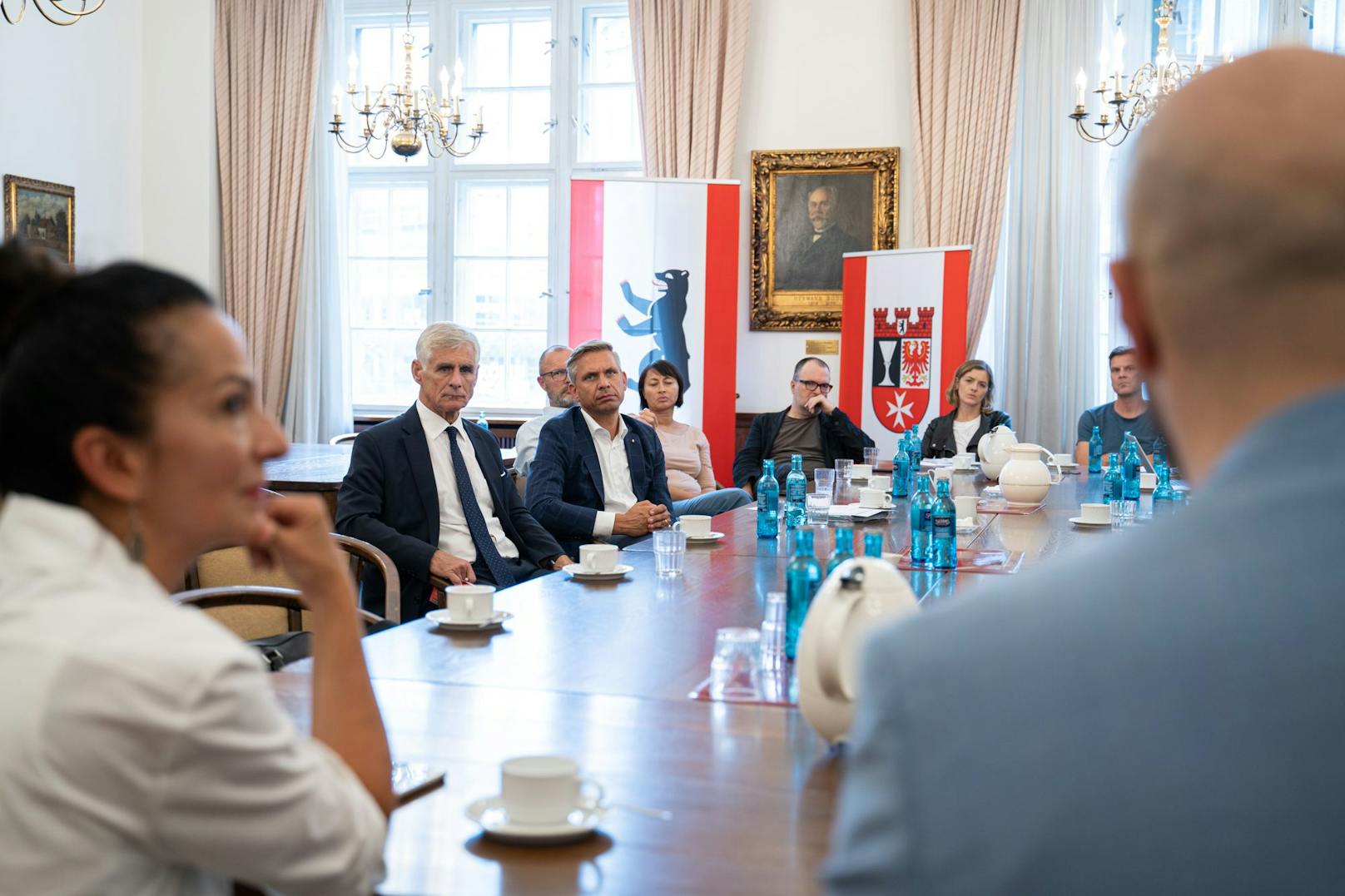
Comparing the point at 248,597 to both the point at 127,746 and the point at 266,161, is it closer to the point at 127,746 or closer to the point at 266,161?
the point at 127,746

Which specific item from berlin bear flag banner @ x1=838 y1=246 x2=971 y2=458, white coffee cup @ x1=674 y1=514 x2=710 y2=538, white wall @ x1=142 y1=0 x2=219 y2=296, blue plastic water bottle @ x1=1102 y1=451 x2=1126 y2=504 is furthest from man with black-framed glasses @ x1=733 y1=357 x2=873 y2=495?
white wall @ x1=142 y1=0 x2=219 y2=296

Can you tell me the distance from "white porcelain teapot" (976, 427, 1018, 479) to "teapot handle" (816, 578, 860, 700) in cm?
407

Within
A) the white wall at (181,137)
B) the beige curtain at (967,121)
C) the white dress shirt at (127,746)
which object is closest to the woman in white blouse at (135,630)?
the white dress shirt at (127,746)

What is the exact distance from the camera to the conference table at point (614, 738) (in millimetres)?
1277

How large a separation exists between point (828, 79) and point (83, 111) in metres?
4.66

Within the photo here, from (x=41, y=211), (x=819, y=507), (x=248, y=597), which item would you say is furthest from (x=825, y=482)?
(x=41, y=211)

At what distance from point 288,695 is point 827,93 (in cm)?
690

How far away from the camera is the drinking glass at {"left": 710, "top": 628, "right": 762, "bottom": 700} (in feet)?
6.36

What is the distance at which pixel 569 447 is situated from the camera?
15.8 feet

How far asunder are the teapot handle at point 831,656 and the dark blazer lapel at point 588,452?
10.6ft

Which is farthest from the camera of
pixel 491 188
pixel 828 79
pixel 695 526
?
pixel 491 188

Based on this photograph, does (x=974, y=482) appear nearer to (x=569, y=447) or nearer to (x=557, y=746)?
(x=569, y=447)

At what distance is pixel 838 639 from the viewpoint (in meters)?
1.61

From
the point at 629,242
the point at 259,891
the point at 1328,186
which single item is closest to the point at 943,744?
the point at 1328,186
